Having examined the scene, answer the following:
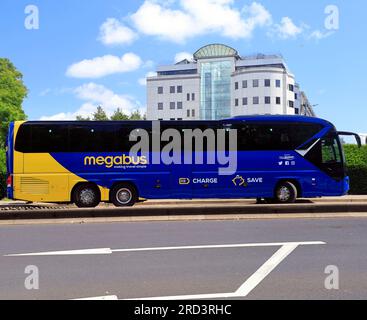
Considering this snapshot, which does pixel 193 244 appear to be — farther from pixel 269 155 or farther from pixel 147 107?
pixel 147 107

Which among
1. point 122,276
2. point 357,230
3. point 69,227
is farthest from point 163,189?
point 122,276

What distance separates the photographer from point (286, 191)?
18219mm

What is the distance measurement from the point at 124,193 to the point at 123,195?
0.28 ft

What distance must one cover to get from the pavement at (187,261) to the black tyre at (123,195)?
5.08m

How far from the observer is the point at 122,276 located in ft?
21.9

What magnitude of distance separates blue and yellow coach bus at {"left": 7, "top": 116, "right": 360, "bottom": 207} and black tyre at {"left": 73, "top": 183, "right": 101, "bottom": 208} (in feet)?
0.12

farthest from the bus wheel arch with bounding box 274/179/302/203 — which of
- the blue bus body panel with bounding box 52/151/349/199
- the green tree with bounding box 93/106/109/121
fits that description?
the green tree with bounding box 93/106/109/121

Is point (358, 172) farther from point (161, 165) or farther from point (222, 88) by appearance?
point (222, 88)

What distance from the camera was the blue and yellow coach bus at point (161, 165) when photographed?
1739 centimetres

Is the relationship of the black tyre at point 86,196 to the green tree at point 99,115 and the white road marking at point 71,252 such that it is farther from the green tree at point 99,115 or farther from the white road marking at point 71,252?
the green tree at point 99,115

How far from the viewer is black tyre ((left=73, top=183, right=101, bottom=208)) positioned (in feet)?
57.0
